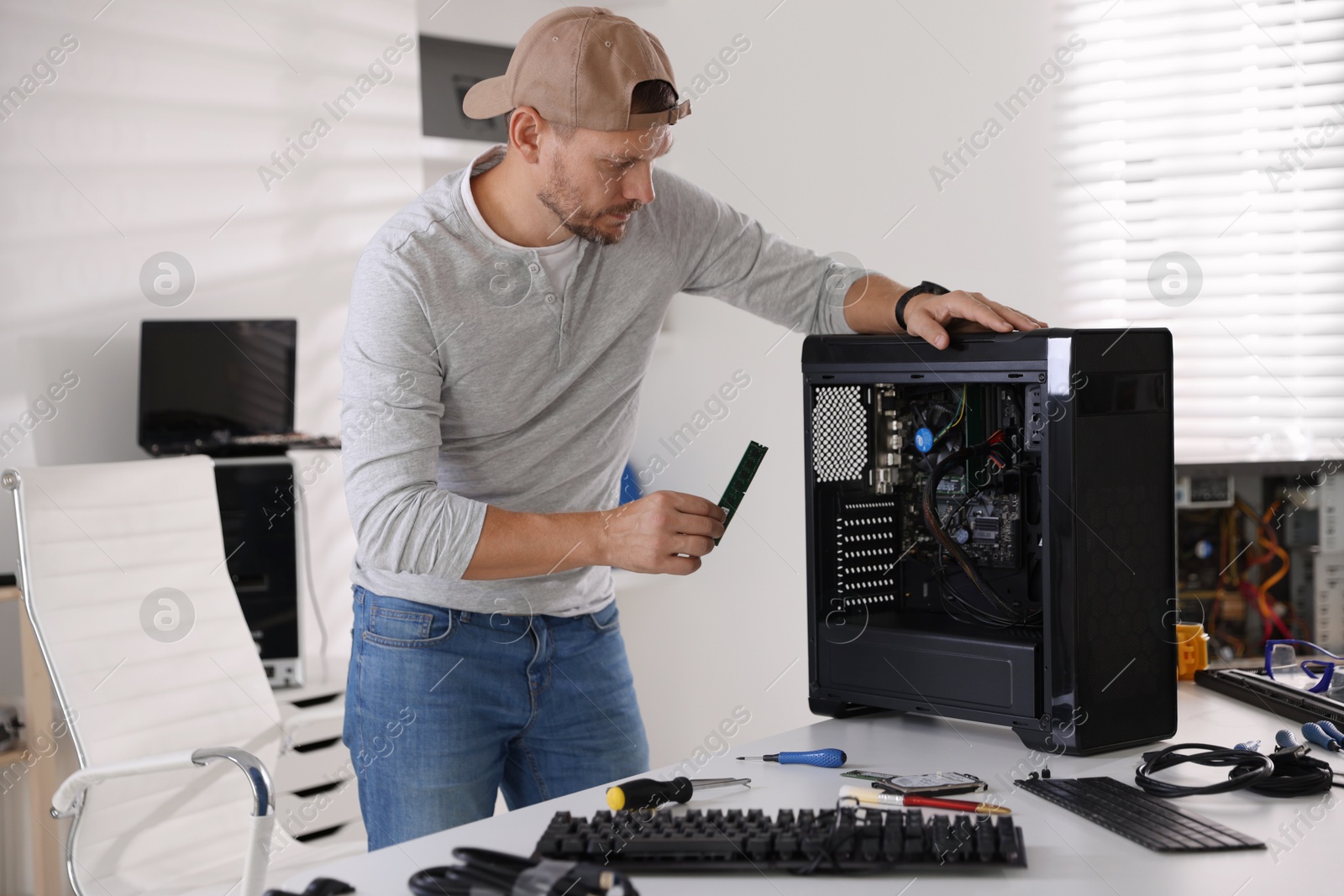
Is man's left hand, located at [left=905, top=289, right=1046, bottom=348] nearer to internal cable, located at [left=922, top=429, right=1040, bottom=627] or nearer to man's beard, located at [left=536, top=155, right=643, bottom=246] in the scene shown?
internal cable, located at [left=922, top=429, right=1040, bottom=627]

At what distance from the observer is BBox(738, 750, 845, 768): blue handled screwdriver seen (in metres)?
1.19

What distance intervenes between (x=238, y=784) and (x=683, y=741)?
140 cm

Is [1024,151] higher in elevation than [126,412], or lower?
higher

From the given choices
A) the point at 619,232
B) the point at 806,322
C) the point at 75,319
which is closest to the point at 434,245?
the point at 619,232

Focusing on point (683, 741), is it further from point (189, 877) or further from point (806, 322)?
point (806, 322)

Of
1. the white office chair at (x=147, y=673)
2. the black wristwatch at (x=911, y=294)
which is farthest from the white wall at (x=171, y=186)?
the black wristwatch at (x=911, y=294)

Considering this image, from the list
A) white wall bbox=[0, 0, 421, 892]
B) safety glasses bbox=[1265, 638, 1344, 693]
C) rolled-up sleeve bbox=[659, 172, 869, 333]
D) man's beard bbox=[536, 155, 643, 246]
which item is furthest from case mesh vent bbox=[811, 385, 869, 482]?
white wall bbox=[0, 0, 421, 892]

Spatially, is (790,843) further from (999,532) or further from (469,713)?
(469,713)

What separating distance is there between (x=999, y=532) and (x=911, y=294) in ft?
1.05

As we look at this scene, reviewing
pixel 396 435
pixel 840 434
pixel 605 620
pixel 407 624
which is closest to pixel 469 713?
pixel 407 624

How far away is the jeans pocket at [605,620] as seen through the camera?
62.6 inches

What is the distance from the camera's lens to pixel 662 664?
3.15 metres

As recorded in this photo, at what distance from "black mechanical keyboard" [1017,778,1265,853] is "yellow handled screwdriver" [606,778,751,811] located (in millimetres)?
345

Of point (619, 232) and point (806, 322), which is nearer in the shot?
point (619, 232)
